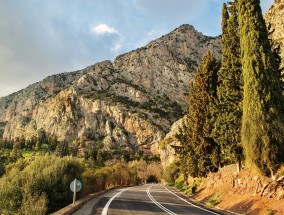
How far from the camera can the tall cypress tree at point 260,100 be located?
17.9 metres

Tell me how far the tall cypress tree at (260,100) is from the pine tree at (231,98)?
314cm

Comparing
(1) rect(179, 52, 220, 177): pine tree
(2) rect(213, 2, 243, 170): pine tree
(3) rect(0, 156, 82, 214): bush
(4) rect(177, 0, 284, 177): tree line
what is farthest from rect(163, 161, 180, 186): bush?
(2) rect(213, 2, 243, 170): pine tree

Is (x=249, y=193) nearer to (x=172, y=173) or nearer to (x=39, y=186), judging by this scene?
(x=39, y=186)

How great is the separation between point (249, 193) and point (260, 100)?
6.69m

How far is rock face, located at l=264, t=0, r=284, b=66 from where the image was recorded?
147 feet

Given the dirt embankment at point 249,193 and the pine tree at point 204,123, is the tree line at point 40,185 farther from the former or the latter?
the pine tree at point 204,123

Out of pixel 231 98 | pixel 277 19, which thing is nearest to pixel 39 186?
pixel 231 98

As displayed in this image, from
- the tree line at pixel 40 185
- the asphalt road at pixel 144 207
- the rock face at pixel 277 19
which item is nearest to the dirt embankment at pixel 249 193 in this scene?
the asphalt road at pixel 144 207

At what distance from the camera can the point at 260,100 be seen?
1889 centimetres

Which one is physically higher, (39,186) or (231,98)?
(231,98)

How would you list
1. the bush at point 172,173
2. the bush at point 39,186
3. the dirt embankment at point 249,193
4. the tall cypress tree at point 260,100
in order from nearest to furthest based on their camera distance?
1. the dirt embankment at point 249,193
2. the tall cypress tree at point 260,100
3. the bush at point 39,186
4. the bush at point 172,173

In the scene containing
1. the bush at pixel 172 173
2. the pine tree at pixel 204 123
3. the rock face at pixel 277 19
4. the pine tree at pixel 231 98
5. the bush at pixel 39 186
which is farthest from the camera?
the bush at pixel 172 173

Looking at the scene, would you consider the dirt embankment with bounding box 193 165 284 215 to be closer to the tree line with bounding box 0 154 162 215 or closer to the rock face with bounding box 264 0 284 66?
the tree line with bounding box 0 154 162 215

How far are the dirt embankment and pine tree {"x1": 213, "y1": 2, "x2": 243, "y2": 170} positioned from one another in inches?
86.2
